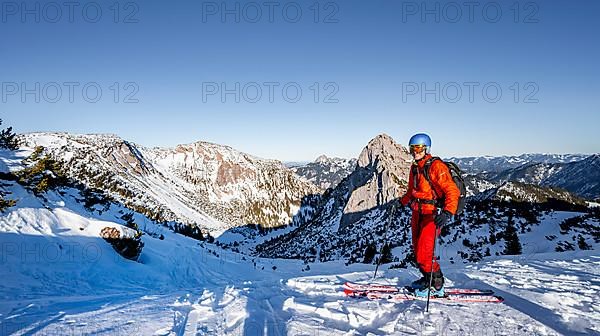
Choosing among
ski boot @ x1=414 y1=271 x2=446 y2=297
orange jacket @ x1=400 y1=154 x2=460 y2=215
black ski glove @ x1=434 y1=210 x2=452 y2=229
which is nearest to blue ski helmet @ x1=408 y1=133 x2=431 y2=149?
orange jacket @ x1=400 y1=154 x2=460 y2=215

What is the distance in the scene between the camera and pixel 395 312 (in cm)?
573

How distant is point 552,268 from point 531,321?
5.89 m

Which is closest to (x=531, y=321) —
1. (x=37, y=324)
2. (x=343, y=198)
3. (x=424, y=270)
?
(x=424, y=270)

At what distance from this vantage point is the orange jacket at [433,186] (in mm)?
6824

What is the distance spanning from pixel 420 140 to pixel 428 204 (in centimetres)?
140

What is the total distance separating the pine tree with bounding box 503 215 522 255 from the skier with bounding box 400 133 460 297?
12589 millimetres

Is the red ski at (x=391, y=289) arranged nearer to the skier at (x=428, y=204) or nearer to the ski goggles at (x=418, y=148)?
the skier at (x=428, y=204)

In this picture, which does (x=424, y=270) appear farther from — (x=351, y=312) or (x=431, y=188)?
(x=351, y=312)

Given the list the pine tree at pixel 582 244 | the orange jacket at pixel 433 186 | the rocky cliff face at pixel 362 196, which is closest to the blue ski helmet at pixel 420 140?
the orange jacket at pixel 433 186

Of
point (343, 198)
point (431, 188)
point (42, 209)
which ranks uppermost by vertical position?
point (431, 188)

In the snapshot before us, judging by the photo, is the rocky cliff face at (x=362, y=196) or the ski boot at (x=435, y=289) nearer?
the ski boot at (x=435, y=289)

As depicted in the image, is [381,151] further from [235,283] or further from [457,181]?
[457,181]

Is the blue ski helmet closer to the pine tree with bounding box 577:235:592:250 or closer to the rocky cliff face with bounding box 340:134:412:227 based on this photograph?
the pine tree with bounding box 577:235:592:250

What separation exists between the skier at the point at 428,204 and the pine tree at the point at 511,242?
12589 millimetres
